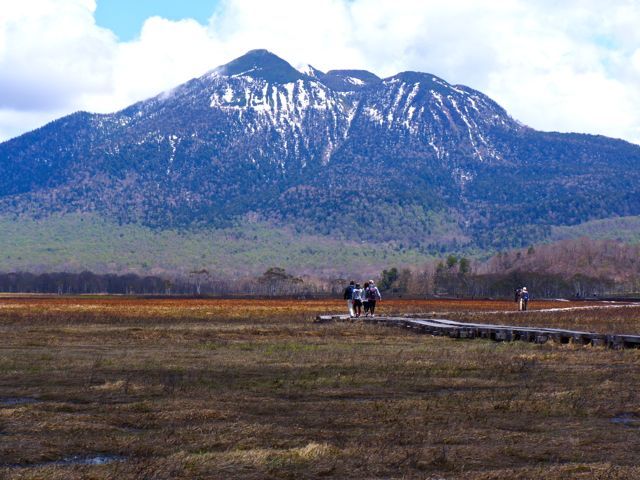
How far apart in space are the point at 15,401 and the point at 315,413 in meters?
5.43

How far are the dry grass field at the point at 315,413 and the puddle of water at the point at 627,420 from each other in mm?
17

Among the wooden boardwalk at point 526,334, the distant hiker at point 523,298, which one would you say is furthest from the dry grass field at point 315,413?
the distant hiker at point 523,298

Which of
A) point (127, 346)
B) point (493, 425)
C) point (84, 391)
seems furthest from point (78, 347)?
point (493, 425)

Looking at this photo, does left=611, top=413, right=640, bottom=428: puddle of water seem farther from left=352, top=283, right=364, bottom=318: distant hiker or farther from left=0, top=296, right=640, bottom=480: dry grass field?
left=352, top=283, right=364, bottom=318: distant hiker

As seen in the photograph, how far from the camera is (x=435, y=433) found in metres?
16.3

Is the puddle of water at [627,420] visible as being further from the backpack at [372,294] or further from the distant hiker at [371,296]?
the backpack at [372,294]

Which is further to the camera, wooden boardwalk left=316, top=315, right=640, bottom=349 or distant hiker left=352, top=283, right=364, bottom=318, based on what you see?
distant hiker left=352, top=283, right=364, bottom=318

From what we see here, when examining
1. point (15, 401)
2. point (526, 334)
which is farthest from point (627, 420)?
point (526, 334)

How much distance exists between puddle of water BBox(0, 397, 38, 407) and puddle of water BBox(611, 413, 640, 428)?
988cm

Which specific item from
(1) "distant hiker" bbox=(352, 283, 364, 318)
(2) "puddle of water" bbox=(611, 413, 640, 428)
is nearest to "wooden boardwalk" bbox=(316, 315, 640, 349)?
(1) "distant hiker" bbox=(352, 283, 364, 318)

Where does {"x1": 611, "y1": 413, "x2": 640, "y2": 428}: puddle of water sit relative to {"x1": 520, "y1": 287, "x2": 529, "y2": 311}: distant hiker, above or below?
below

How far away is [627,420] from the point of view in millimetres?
17875

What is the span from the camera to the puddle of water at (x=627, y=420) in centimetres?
1745

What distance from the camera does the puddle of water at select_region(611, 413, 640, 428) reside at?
17.5m
